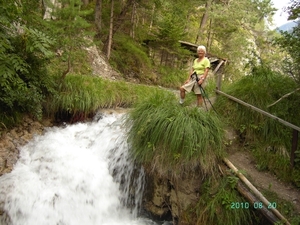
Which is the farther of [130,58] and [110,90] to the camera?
[130,58]

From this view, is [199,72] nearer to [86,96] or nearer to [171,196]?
[171,196]

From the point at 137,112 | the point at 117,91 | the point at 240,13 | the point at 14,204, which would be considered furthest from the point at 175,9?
the point at 14,204

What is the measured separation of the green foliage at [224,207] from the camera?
12.3 ft

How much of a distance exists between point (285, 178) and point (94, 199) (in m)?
3.70

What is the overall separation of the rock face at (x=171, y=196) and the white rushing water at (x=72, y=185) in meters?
0.22

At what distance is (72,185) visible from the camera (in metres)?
4.76

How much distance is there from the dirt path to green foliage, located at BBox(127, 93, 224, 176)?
666mm

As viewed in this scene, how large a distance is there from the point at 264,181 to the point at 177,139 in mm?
1840

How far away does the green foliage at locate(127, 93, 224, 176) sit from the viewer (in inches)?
162

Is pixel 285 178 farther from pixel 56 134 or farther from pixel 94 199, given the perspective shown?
pixel 56 134

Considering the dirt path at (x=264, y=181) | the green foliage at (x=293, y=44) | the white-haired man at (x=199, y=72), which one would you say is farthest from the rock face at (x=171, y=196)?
the green foliage at (x=293, y=44)

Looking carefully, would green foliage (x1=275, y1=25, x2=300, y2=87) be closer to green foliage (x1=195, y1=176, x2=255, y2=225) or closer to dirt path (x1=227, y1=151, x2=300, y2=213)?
dirt path (x1=227, y1=151, x2=300, y2=213)
